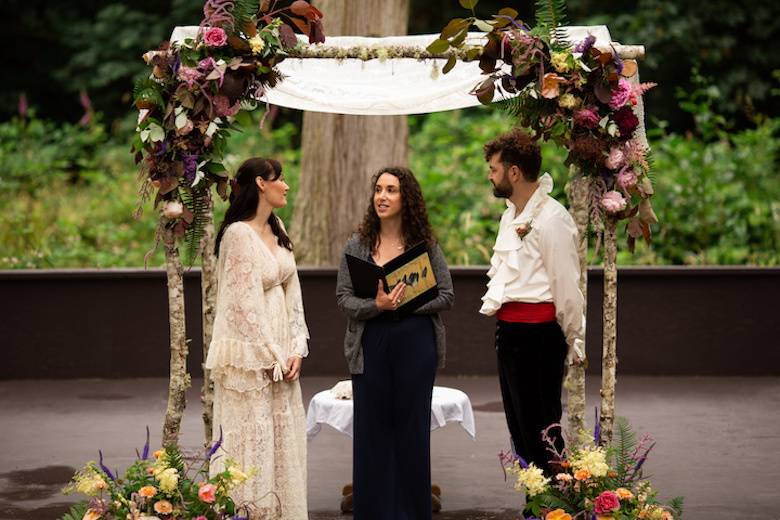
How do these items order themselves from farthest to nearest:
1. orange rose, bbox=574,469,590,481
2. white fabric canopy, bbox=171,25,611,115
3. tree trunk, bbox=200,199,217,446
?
white fabric canopy, bbox=171,25,611,115 → tree trunk, bbox=200,199,217,446 → orange rose, bbox=574,469,590,481

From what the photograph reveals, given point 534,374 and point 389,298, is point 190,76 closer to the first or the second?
point 389,298

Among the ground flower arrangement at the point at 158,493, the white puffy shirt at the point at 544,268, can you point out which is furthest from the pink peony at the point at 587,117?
the ground flower arrangement at the point at 158,493

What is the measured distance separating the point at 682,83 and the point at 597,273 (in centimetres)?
980

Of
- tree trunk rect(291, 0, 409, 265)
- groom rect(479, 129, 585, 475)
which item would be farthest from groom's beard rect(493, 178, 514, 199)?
tree trunk rect(291, 0, 409, 265)

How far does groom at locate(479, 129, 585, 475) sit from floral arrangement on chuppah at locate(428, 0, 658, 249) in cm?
23

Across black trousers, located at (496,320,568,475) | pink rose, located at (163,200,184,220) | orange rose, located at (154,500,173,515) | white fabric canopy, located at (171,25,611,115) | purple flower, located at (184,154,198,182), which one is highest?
white fabric canopy, located at (171,25,611,115)

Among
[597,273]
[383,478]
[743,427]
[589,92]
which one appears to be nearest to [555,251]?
[589,92]

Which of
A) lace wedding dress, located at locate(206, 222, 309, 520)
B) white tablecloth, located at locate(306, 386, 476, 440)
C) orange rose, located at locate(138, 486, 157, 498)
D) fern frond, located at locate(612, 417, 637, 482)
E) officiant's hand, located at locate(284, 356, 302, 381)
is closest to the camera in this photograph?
orange rose, located at locate(138, 486, 157, 498)

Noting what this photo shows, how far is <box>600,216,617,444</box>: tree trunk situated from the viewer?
20.2 feet

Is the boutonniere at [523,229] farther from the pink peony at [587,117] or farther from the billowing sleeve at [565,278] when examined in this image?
the pink peony at [587,117]

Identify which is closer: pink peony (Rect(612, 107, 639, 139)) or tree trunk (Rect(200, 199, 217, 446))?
pink peony (Rect(612, 107, 639, 139))

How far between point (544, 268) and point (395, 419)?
107 centimetres

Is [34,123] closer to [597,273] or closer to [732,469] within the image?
[597,273]

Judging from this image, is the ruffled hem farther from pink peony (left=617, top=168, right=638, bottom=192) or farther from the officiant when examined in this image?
pink peony (left=617, top=168, right=638, bottom=192)
